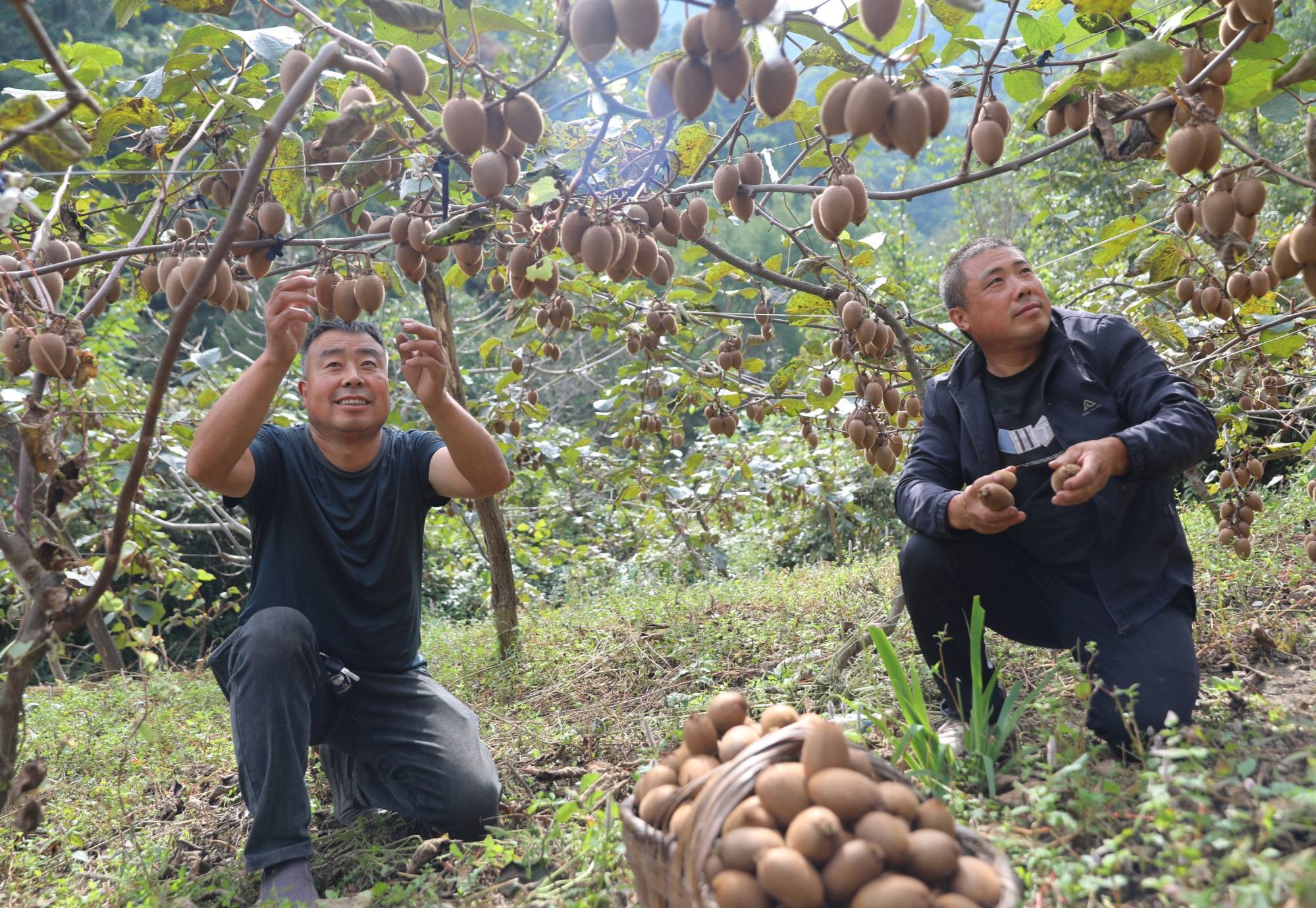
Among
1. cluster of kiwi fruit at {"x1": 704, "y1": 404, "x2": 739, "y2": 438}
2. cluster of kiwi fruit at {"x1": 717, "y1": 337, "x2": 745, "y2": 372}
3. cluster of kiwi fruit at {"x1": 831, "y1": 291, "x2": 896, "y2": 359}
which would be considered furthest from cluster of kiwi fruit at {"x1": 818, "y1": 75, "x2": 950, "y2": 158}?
cluster of kiwi fruit at {"x1": 704, "y1": 404, "x2": 739, "y2": 438}

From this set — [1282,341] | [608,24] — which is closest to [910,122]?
[608,24]

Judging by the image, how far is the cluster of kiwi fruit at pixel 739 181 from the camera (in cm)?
202

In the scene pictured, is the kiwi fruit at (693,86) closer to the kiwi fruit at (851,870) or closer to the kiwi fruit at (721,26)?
the kiwi fruit at (721,26)

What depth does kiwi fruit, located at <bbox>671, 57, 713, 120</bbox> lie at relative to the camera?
130 cm

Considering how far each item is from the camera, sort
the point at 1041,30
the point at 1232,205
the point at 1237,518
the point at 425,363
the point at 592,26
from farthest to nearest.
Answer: the point at 1237,518
the point at 425,363
the point at 1041,30
the point at 1232,205
the point at 592,26

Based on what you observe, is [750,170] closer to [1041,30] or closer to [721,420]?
[1041,30]

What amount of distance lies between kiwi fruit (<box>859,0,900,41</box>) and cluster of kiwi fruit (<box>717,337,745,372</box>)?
205cm

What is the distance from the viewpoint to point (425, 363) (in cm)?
208

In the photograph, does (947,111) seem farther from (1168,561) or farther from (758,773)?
(1168,561)

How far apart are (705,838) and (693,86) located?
0.98 meters

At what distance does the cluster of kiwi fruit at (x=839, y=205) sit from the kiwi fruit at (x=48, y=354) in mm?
1449

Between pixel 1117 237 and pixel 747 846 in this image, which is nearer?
pixel 747 846

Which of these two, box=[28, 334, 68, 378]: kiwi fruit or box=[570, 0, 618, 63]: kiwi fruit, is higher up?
box=[570, 0, 618, 63]: kiwi fruit

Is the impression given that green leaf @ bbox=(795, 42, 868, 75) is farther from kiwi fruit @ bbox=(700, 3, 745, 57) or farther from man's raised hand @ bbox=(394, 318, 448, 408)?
man's raised hand @ bbox=(394, 318, 448, 408)
